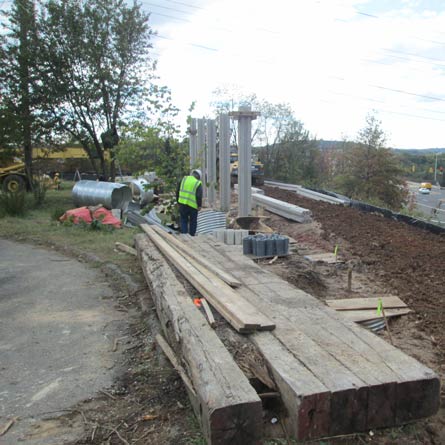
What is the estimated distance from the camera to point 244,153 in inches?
489

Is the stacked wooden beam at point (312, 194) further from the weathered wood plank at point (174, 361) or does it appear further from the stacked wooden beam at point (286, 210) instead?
the weathered wood plank at point (174, 361)

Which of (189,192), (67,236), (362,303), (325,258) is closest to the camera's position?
(362,303)

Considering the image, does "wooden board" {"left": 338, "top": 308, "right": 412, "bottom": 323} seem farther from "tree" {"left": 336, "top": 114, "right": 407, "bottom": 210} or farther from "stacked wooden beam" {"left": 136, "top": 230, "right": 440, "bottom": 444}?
"tree" {"left": 336, "top": 114, "right": 407, "bottom": 210}

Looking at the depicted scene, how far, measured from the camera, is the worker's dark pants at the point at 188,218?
34.4ft

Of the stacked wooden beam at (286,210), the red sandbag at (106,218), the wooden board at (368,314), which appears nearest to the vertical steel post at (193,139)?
the stacked wooden beam at (286,210)

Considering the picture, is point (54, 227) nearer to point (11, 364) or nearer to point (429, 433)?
point (11, 364)

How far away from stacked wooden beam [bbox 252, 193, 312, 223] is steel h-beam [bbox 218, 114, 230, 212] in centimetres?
138

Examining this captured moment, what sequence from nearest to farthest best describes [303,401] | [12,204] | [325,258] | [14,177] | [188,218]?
[303,401] < [325,258] < [188,218] < [12,204] < [14,177]

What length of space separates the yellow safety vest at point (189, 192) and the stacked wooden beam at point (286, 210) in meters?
3.83

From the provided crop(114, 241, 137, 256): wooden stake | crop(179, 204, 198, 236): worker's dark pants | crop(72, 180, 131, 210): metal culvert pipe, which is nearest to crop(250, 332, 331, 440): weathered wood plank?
crop(114, 241, 137, 256): wooden stake

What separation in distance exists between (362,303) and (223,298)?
7.15 feet

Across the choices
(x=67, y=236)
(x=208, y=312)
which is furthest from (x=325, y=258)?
(x=67, y=236)

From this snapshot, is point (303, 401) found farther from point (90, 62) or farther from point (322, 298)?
point (90, 62)

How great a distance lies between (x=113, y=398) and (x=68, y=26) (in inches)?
747
